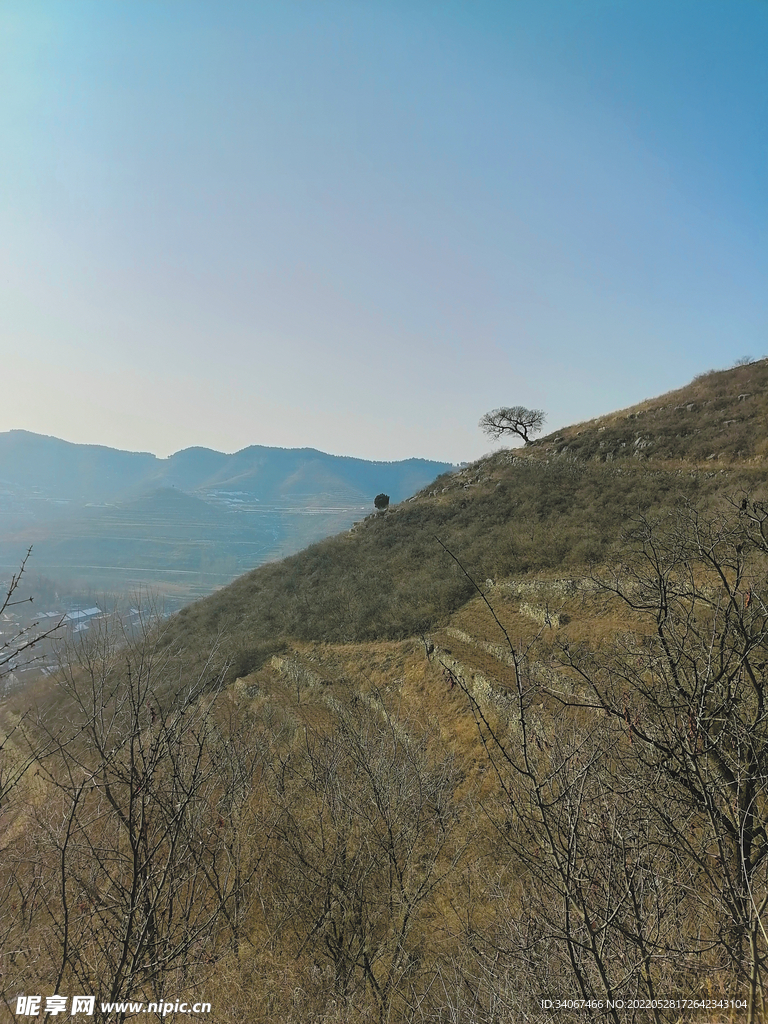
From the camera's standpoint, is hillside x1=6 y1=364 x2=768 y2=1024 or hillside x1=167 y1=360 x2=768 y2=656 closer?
hillside x1=6 y1=364 x2=768 y2=1024

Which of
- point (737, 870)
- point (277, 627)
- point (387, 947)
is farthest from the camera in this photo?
point (277, 627)

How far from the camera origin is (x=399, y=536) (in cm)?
3350

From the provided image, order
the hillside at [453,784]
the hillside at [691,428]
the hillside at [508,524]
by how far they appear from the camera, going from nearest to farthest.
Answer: the hillside at [453,784] → the hillside at [508,524] → the hillside at [691,428]

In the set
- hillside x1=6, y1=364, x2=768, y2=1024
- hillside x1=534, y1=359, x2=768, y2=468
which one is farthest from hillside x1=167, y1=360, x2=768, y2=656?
hillside x1=6, y1=364, x2=768, y2=1024

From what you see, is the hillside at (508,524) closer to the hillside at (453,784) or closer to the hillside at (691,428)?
the hillside at (691,428)

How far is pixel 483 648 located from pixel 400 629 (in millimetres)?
5169

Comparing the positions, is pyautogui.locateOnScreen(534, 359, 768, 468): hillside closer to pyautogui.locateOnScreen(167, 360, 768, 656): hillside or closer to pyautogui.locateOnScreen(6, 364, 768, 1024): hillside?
pyautogui.locateOnScreen(167, 360, 768, 656): hillside

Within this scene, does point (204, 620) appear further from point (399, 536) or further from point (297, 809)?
point (297, 809)

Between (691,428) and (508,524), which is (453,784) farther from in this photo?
(691,428)

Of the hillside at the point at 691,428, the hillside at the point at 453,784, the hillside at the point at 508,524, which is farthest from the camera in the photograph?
the hillside at the point at 691,428

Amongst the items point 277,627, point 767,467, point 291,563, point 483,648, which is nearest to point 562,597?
point 483,648

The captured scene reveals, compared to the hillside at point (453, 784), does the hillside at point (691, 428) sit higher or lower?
higher

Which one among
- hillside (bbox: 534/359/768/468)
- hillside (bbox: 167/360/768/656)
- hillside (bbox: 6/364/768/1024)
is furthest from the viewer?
hillside (bbox: 534/359/768/468)

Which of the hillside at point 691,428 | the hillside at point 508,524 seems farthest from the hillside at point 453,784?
the hillside at point 691,428
